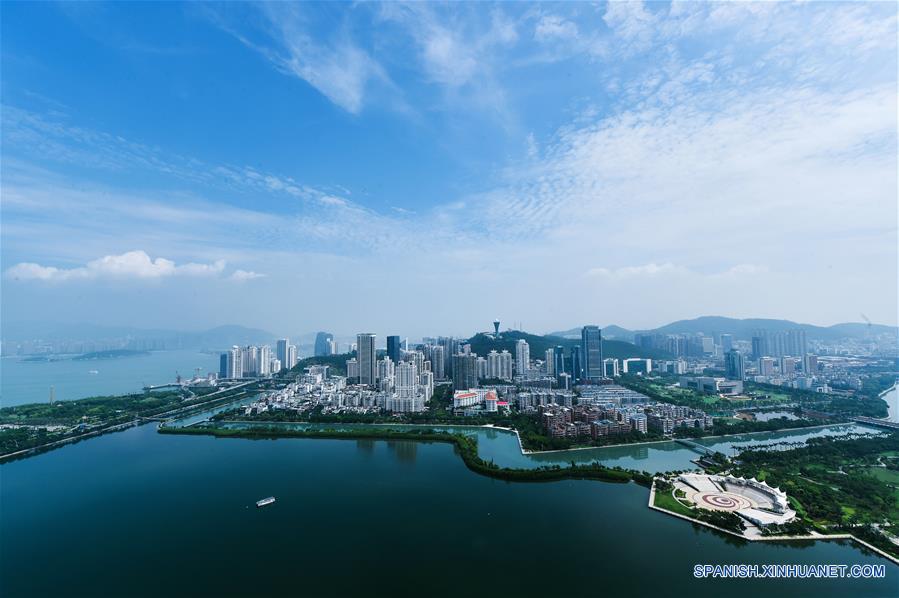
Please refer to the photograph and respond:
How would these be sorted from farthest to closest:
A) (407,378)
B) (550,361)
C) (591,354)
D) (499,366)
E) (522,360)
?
(522,360), (550,361), (499,366), (591,354), (407,378)

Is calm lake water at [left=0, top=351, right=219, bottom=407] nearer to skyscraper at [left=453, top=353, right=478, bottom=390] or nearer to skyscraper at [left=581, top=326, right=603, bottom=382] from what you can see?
skyscraper at [left=453, top=353, right=478, bottom=390]

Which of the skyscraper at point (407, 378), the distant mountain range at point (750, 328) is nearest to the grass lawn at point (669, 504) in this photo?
the skyscraper at point (407, 378)

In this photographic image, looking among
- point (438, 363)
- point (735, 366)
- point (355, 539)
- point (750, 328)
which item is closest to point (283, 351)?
point (438, 363)

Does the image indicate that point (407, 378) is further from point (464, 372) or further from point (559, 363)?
point (559, 363)

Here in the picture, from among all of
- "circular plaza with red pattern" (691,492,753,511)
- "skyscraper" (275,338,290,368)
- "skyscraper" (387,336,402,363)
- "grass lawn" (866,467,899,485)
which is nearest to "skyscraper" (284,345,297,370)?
"skyscraper" (275,338,290,368)

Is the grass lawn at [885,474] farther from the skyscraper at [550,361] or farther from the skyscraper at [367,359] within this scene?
the skyscraper at [367,359]

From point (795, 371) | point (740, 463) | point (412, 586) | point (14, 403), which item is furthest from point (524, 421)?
point (14, 403)
